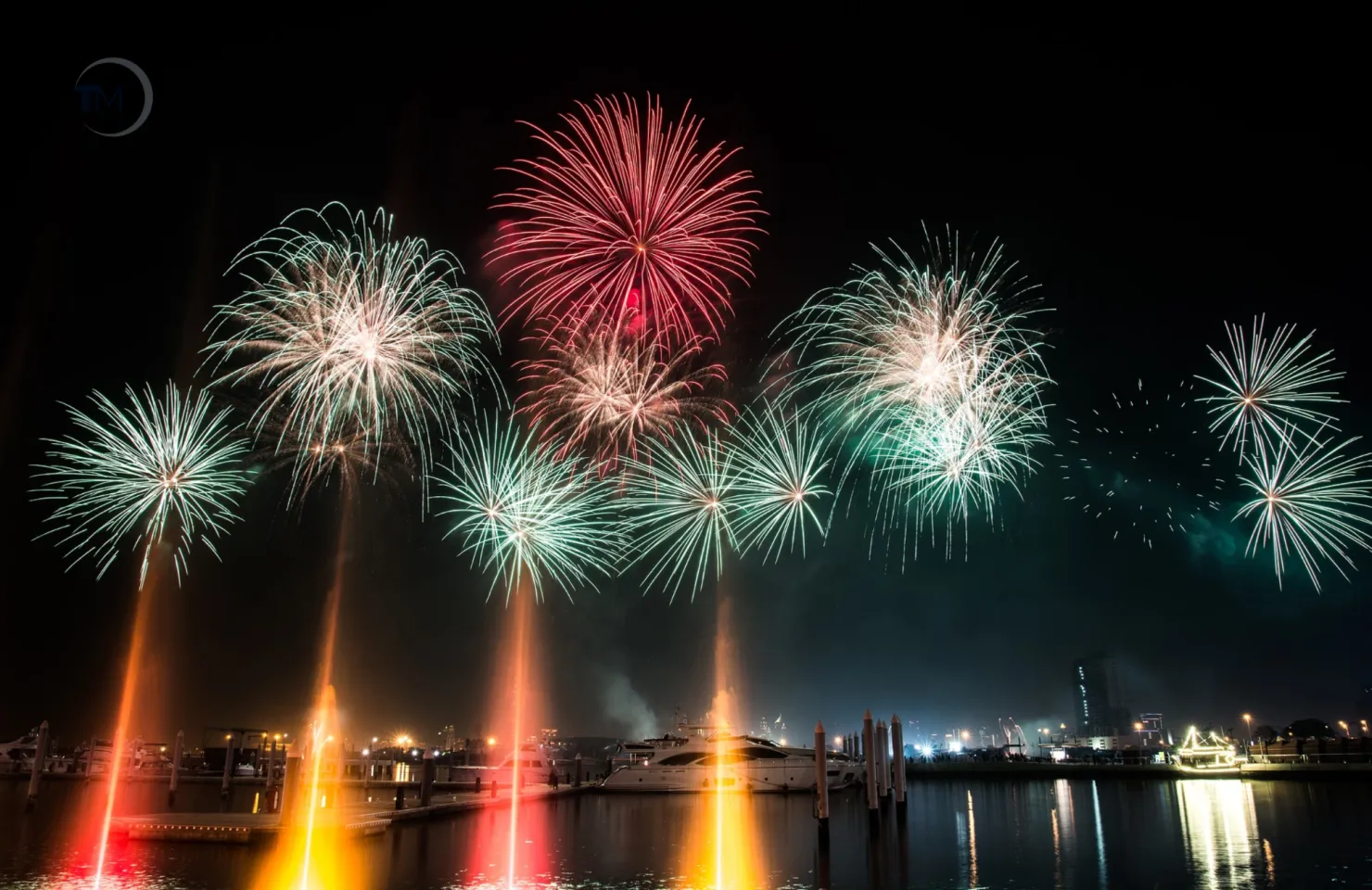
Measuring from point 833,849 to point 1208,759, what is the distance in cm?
6182

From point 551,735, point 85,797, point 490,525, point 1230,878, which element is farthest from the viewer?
point 551,735

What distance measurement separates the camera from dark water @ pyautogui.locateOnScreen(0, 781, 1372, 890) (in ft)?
65.5

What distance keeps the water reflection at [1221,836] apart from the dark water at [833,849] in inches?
2.9

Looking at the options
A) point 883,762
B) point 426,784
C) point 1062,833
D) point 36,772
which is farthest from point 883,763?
point 36,772

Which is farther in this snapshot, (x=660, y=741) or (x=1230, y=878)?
(x=660, y=741)

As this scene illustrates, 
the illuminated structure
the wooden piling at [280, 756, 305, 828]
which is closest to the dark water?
the wooden piling at [280, 756, 305, 828]

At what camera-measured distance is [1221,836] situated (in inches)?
1082

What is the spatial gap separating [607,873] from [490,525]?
449 inches

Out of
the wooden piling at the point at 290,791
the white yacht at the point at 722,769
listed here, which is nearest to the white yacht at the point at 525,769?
the white yacht at the point at 722,769

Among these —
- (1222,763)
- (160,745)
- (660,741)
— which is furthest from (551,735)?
(1222,763)

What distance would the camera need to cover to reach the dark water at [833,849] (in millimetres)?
19969

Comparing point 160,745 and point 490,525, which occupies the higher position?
point 490,525

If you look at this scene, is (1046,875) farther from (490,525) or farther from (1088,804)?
(1088,804)

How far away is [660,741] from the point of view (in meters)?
60.7
